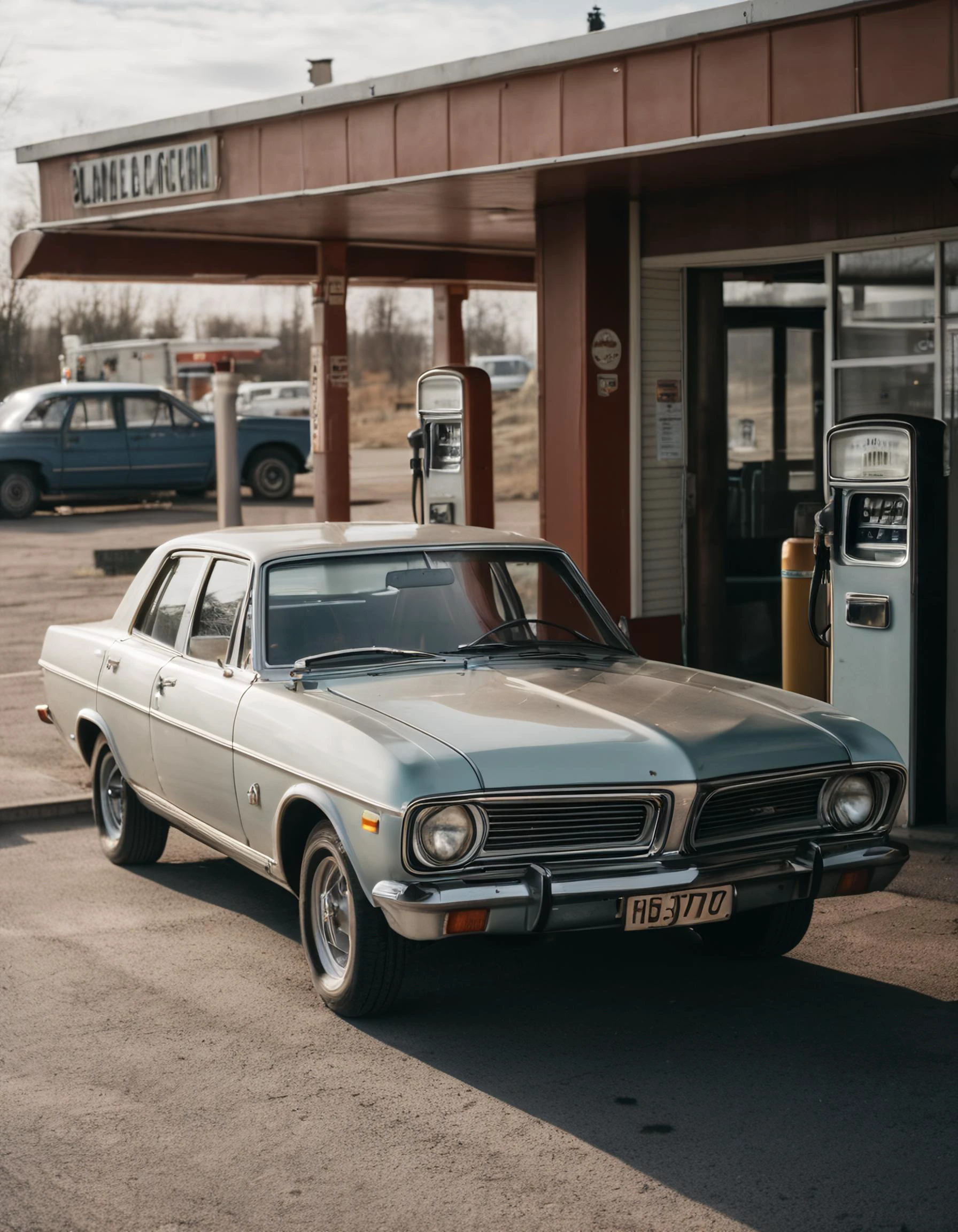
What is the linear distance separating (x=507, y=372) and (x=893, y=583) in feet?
137

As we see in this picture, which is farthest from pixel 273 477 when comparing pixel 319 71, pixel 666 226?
pixel 666 226

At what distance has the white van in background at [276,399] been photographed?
137 ft

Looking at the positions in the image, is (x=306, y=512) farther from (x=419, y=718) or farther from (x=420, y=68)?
(x=419, y=718)

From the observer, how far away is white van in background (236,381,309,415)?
41688 millimetres

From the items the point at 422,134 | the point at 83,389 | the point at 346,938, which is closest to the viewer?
the point at 346,938

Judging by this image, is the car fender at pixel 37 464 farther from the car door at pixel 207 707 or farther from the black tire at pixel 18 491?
the car door at pixel 207 707

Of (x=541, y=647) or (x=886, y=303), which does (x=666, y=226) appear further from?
(x=541, y=647)

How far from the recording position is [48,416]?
74.6ft

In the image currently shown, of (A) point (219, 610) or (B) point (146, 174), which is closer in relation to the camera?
(A) point (219, 610)

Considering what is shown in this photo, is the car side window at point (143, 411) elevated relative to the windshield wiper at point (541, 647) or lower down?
elevated

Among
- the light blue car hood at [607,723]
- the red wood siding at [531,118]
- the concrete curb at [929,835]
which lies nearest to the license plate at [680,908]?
the light blue car hood at [607,723]

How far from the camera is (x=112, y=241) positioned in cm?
1359

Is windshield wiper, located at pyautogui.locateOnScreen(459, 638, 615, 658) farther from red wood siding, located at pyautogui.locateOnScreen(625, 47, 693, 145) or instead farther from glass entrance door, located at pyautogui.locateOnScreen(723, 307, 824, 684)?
glass entrance door, located at pyautogui.locateOnScreen(723, 307, 824, 684)

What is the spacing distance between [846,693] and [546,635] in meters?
2.06
